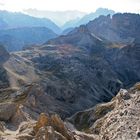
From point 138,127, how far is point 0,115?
45.9 m

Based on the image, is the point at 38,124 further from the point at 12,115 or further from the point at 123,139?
the point at 12,115

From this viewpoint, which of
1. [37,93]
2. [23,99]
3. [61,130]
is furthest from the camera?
[37,93]

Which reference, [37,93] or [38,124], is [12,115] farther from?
[37,93]

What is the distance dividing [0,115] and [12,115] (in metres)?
2.63

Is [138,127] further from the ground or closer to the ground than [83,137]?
further from the ground

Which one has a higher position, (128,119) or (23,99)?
(128,119)

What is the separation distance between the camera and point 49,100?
197m

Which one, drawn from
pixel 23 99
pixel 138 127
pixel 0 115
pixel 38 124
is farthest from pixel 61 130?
pixel 23 99

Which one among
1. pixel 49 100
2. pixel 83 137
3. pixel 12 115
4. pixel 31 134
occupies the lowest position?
pixel 49 100

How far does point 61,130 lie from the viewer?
135 feet

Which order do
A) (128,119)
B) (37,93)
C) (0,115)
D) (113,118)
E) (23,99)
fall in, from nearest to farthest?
(128,119) → (113,118) → (0,115) → (23,99) → (37,93)

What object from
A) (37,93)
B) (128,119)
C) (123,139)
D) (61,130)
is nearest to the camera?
(123,139)

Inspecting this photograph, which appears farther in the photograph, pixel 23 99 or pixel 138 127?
pixel 23 99

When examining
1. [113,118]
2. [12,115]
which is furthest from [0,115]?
[113,118]
